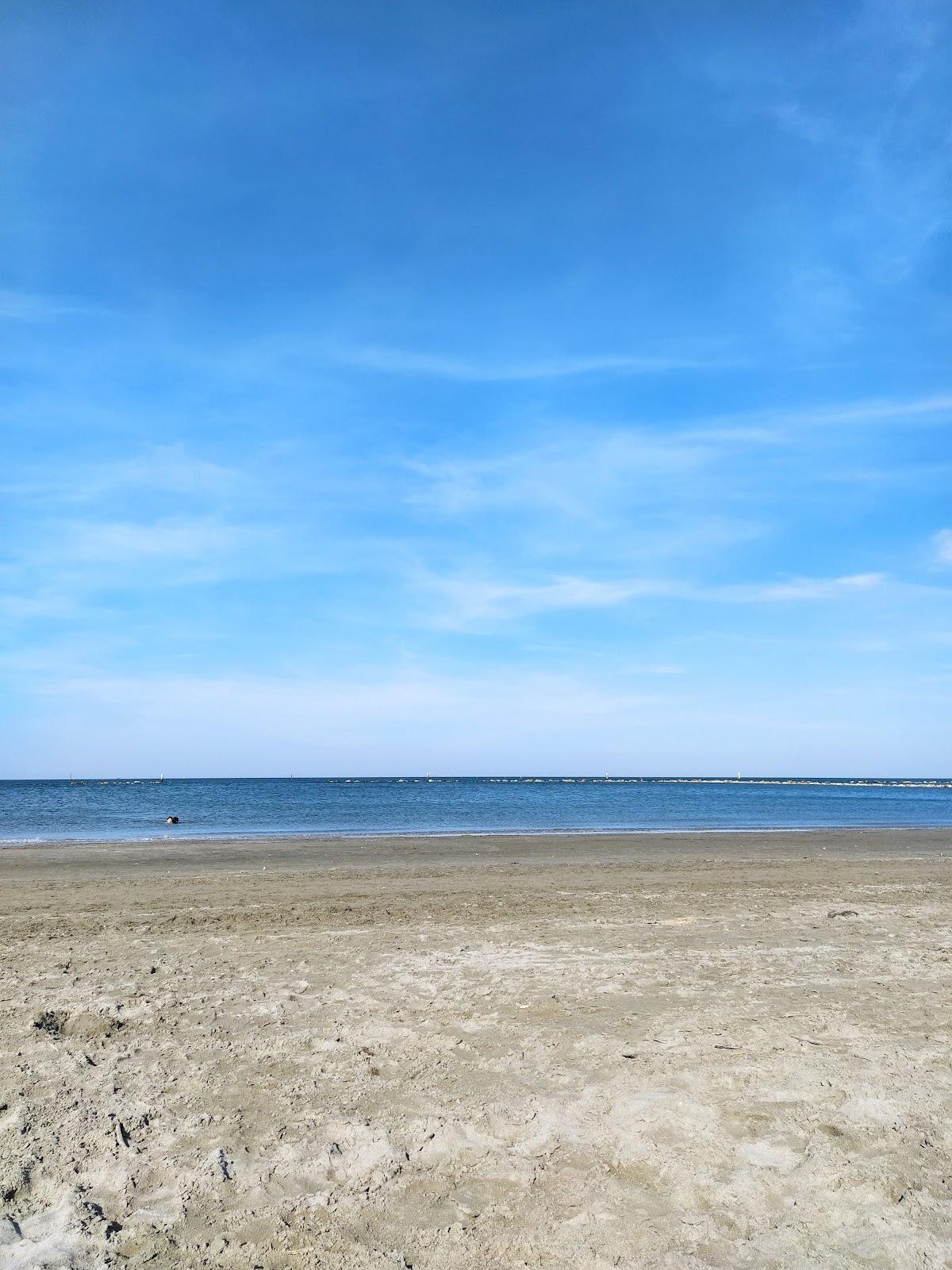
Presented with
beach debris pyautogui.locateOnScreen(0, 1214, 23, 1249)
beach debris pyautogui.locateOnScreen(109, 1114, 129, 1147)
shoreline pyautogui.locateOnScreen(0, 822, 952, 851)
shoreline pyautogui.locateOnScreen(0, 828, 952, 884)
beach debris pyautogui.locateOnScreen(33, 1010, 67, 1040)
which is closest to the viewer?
beach debris pyautogui.locateOnScreen(0, 1214, 23, 1249)

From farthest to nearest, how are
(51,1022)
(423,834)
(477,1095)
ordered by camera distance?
(423,834) → (51,1022) → (477,1095)

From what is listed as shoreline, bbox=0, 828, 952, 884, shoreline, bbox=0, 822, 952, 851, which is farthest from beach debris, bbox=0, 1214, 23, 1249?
shoreline, bbox=0, 822, 952, 851

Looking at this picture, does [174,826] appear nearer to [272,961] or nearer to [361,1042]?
[272,961]

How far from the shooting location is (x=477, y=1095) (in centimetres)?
486

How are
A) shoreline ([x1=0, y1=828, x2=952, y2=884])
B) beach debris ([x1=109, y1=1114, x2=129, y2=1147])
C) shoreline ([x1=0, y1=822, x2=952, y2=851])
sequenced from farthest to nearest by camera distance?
shoreline ([x1=0, y1=822, x2=952, y2=851]) < shoreline ([x1=0, y1=828, x2=952, y2=884]) < beach debris ([x1=109, y1=1114, x2=129, y2=1147])

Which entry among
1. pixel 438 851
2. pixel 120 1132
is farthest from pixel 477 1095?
pixel 438 851

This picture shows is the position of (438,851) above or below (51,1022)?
below

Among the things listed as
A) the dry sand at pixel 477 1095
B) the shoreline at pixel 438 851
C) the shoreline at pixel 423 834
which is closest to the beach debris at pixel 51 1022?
the dry sand at pixel 477 1095

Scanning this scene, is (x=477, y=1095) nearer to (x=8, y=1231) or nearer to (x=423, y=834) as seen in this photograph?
(x=8, y=1231)

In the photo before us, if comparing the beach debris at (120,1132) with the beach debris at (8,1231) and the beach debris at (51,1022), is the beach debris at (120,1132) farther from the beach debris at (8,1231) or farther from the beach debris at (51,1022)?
the beach debris at (51,1022)

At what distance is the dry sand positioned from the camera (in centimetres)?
359

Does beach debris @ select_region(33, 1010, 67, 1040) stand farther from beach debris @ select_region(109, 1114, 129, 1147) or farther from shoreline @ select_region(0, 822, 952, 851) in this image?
shoreline @ select_region(0, 822, 952, 851)

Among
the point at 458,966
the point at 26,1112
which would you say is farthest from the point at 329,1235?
the point at 458,966

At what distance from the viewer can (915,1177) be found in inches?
157
